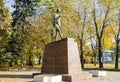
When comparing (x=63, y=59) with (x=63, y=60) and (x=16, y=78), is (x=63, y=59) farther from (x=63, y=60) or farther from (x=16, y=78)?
(x=16, y=78)

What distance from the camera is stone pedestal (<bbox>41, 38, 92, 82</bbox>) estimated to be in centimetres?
1672

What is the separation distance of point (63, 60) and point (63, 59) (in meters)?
0.06

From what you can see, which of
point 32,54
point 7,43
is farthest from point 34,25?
point 32,54

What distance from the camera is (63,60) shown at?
1692 cm

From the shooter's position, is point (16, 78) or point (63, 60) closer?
point (63, 60)

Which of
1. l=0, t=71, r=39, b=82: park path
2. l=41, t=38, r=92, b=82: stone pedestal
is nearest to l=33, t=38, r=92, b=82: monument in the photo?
l=41, t=38, r=92, b=82: stone pedestal

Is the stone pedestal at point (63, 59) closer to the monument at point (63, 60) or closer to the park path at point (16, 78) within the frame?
the monument at point (63, 60)

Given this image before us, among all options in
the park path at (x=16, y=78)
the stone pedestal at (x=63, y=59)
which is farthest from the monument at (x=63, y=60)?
Answer: the park path at (x=16, y=78)

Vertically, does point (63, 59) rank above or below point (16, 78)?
above

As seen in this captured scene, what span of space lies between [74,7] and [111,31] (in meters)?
5.94

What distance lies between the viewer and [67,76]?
15.7 metres

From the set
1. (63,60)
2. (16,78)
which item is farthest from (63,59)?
(16,78)

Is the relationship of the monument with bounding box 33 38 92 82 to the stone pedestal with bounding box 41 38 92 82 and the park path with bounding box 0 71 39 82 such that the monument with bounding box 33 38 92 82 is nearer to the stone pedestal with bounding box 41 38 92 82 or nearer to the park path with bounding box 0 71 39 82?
the stone pedestal with bounding box 41 38 92 82

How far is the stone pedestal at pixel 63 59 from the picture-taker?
16716mm
